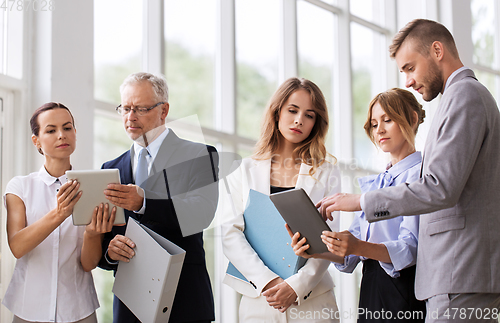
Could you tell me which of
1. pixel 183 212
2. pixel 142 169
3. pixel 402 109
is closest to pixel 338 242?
pixel 183 212

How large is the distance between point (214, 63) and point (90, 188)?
2149 mm

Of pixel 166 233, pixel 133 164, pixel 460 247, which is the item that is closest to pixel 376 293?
pixel 460 247

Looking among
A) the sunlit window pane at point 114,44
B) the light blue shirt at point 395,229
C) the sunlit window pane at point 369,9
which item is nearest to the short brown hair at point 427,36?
the light blue shirt at point 395,229

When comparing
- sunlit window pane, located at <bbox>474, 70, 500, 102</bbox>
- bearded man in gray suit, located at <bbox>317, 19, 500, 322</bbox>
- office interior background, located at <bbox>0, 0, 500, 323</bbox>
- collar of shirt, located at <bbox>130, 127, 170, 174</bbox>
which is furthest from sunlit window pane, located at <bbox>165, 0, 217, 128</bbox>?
sunlit window pane, located at <bbox>474, 70, 500, 102</bbox>

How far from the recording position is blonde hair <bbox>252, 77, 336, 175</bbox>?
2.25 meters

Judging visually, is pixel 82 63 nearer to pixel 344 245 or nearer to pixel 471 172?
pixel 344 245

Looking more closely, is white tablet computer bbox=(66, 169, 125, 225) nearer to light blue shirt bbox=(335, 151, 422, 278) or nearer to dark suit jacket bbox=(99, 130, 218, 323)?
→ dark suit jacket bbox=(99, 130, 218, 323)

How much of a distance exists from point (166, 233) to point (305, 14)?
3.31 meters

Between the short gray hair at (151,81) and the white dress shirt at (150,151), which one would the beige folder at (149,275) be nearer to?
the white dress shirt at (150,151)

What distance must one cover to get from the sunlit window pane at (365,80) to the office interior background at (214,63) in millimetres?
12

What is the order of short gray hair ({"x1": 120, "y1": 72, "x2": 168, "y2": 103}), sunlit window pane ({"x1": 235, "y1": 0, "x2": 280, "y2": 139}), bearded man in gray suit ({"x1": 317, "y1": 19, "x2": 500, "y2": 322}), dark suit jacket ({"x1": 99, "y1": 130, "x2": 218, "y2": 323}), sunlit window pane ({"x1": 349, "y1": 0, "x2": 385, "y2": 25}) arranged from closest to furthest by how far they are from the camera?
bearded man in gray suit ({"x1": 317, "y1": 19, "x2": 500, "y2": 322}) < dark suit jacket ({"x1": 99, "y1": 130, "x2": 218, "y2": 323}) < short gray hair ({"x1": 120, "y1": 72, "x2": 168, "y2": 103}) < sunlit window pane ({"x1": 235, "y1": 0, "x2": 280, "y2": 139}) < sunlit window pane ({"x1": 349, "y1": 0, "x2": 385, "y2": 25})

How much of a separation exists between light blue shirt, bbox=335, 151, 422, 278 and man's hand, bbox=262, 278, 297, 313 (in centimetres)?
36

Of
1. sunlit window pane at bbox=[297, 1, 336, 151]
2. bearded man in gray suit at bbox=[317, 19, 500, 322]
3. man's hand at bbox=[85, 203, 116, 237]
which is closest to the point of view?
bearded man in gray suit at bbox=[317, 19, 500, 322]

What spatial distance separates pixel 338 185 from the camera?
218 centimetres
